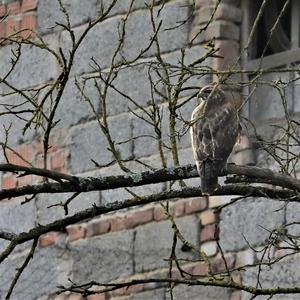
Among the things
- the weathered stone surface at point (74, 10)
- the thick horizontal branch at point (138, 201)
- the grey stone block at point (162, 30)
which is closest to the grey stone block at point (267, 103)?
the grey stone block at point (162, 30)

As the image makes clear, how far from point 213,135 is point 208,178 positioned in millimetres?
554

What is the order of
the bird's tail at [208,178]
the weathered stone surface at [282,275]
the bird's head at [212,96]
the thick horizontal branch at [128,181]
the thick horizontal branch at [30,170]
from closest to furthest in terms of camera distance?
the thick horizontal branch at [30,170]
the thick horizontal branch at [128,181]
the bird's tail at [208,178]
the bird's head at [212,96]
the weathered stone surface at [282,275]

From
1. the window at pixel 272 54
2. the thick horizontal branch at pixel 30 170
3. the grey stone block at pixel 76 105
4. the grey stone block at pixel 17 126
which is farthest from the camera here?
the grey stone block at pixel 17 126

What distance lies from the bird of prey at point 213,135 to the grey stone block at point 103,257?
163 centimetres

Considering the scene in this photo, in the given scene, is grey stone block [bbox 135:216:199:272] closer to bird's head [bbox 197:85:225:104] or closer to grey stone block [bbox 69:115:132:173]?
grey stone block [bbox 69:115:132:173]

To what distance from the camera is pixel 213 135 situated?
7.26 metres

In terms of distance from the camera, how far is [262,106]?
8836 mm

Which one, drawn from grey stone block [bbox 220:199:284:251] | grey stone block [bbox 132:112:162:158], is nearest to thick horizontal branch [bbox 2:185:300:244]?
grey stone block [bbox 220:199:284:251]

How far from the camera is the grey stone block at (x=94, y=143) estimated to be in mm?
9180

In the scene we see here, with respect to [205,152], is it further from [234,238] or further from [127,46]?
[127,46]

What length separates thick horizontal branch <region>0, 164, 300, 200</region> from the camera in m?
6.13

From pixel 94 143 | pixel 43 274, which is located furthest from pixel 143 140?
pixel 43 274

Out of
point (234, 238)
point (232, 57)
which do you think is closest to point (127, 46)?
point (232, 57)

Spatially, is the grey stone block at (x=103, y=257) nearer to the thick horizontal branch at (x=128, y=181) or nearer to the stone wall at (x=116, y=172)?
the stone wall at (x=116, y=172)
